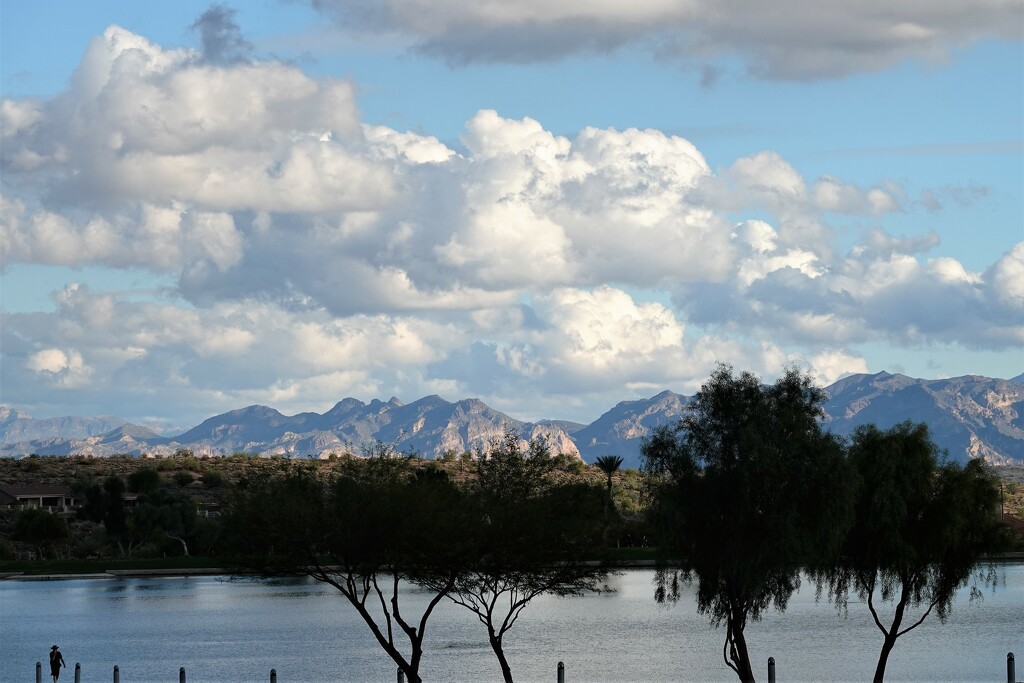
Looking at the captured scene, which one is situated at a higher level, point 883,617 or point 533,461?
point 533,461

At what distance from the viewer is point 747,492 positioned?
48.0 meters

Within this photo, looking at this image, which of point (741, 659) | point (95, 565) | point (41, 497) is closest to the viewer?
point (741, 659)

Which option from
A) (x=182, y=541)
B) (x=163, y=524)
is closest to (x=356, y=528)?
(x=182, y=541)

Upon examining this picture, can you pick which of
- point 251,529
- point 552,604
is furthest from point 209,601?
point 251,529

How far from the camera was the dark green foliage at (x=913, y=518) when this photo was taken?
52.4m

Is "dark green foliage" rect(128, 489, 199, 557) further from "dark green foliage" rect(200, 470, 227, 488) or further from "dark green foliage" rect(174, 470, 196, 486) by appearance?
"dark green foliage" rect(174, 470, 196, 486)

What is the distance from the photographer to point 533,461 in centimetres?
5603

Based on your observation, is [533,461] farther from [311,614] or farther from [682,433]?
[311,614]

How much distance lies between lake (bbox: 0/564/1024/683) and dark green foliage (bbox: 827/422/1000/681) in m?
5.70

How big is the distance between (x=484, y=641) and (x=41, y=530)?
80.6 metres

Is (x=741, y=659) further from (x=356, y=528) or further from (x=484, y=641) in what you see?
(x=484, y=641)

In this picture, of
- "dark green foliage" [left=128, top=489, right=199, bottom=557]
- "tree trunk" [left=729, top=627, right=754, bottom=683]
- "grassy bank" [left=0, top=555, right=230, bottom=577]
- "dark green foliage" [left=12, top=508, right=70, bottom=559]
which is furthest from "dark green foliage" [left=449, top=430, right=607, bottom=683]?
"dark green foliage" [left=12, top=508, right=70, bottom=559]

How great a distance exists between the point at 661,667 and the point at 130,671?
2383 centimetres

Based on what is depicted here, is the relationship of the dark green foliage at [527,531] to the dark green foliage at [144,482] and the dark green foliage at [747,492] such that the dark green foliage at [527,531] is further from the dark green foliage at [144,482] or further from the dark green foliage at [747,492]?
the dark green foliage at [144,482]
